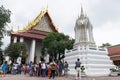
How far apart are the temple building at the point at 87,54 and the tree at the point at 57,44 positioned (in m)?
2.85

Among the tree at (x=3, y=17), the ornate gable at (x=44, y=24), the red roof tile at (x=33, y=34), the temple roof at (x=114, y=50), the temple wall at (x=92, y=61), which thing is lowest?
the temple wall at (x=92, y=61)

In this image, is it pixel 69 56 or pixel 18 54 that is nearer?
pixel 69 56

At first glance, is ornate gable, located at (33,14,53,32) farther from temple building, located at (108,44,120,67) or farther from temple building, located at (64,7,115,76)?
temple building, located at (64,7,115,76)

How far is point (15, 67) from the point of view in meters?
16.9

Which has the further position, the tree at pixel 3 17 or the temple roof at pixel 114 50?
the temple roof at pixel 114 50

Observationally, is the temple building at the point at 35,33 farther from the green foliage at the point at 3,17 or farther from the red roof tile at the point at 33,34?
the green foliage at the point at 3,17

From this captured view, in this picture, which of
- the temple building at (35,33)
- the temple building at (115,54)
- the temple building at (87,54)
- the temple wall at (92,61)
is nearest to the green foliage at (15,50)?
the temple building at (35,33)

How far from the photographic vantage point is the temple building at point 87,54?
49.7 ft

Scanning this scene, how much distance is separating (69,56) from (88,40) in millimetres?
2536

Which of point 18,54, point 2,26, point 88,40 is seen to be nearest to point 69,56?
point 88,40

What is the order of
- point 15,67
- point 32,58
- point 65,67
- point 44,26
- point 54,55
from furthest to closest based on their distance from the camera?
point 44,26 < point 32,58 < point 54,55 < point 15,67 < point 65,67

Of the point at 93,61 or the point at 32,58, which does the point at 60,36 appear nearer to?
the point at 32,58

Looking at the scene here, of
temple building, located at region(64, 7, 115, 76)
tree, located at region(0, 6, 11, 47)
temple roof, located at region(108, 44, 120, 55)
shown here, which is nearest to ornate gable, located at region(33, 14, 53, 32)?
temple roof, located at region(108, 44, 120, 55)

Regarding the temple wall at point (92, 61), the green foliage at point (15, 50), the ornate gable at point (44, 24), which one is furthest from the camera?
the ornate gable at point (44, 24)
